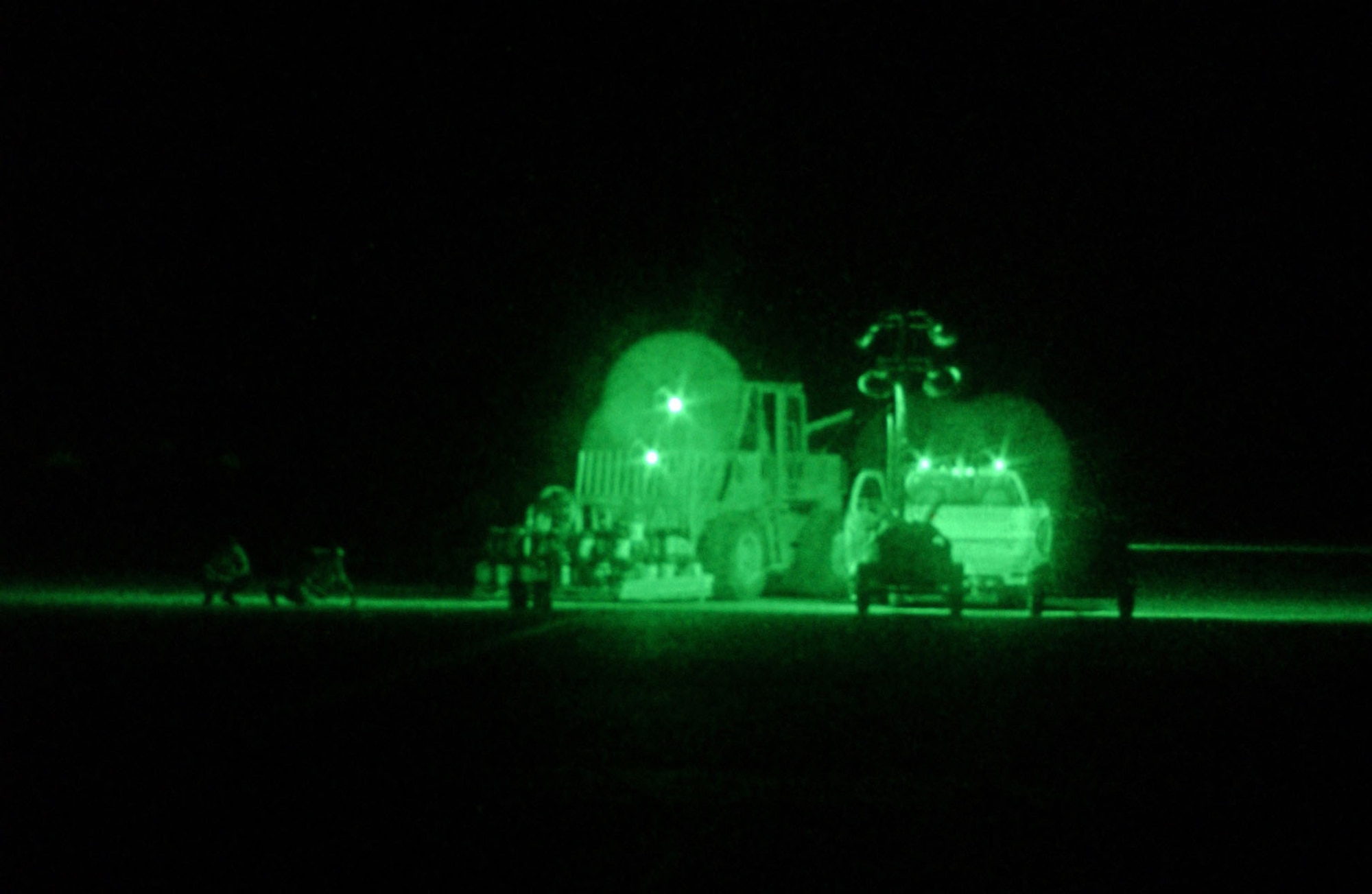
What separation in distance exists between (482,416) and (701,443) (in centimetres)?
1498

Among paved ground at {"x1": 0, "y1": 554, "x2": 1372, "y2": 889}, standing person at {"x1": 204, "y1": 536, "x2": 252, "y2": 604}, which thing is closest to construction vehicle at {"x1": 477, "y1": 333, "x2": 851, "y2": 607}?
standing person at {"x1": 204, "y1": 536, "x2": 252, "y2": 604}

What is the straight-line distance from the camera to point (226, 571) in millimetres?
24656

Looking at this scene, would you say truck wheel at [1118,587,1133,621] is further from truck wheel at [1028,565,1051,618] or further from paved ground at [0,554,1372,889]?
paved ground at [0,554,1372,889]

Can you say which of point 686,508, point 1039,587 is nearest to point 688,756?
point 1039,587

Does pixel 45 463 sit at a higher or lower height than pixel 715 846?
higher

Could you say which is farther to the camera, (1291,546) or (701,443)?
(1291,546)

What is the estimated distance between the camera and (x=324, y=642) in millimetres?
18375

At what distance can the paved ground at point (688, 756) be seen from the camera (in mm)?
7773

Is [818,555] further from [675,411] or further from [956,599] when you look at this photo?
[956,599]

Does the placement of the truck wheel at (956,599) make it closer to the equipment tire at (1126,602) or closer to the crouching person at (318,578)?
the equipment tire at (1126,602)

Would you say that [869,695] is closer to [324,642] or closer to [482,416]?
[324,642]

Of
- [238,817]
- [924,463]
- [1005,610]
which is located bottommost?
[238,817]

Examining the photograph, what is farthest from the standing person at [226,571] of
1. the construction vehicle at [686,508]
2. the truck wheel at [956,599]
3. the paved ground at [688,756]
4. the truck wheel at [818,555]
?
the truck wheel at [956,599]

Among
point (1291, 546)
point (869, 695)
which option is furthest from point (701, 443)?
point (1291, 546)
